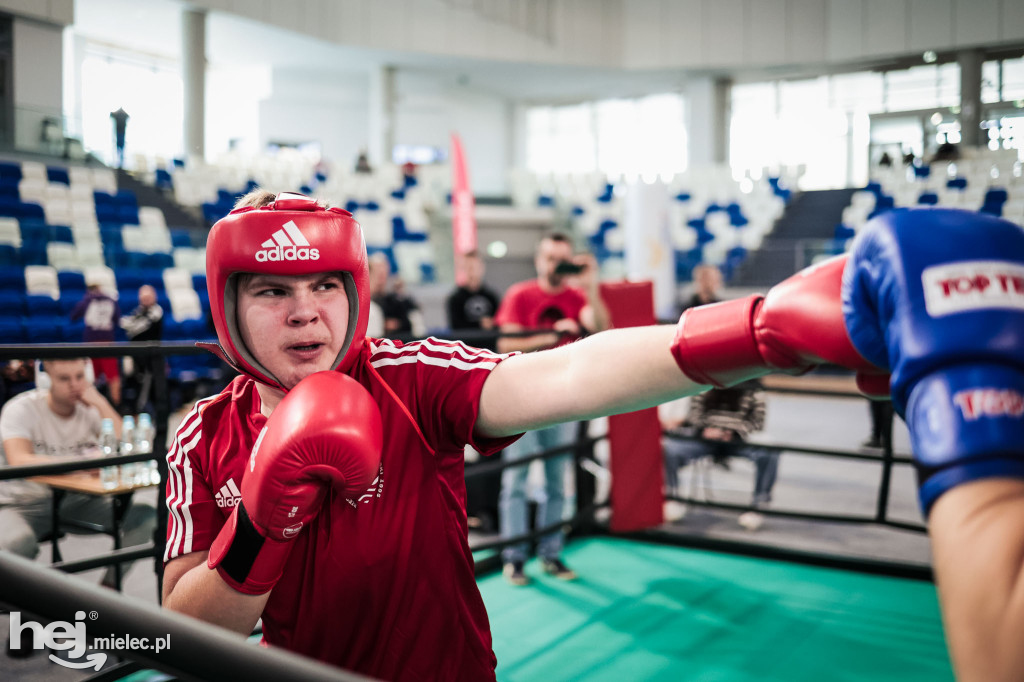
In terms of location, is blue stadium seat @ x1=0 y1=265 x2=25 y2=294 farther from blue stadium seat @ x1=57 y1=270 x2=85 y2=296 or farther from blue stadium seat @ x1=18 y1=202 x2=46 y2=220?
blue stadium seat @ x1=18 y1=202 x2=46 y2=220

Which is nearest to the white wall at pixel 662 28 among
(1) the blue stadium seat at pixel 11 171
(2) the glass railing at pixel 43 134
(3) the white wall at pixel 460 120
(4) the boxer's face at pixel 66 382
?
(3) the white wall at pixel 460 120

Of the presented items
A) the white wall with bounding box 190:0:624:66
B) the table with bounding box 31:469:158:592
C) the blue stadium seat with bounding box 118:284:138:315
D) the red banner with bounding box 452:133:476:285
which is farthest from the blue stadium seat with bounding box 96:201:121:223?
the table with bounding box 31:469:158:592

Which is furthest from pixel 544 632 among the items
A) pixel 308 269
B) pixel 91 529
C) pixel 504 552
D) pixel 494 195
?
pixel 494 195

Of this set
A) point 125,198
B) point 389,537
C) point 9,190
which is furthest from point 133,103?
point 389,537

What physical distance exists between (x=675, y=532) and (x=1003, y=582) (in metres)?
3.33

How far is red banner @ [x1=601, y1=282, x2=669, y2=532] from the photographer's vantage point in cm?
345

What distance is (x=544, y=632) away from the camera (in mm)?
2734

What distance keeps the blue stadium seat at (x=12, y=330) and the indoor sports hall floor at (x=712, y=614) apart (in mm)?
4234

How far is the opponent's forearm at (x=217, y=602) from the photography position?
99 cm

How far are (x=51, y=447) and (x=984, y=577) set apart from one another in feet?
9.81

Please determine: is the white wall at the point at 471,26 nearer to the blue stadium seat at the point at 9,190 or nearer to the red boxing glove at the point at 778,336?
the blue stadium seat at the point at 9,190

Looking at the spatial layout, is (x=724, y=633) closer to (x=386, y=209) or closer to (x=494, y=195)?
(x=386, y=209)

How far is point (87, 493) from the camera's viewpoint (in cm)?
257

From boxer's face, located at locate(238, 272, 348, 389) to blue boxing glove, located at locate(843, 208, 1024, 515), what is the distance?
0.70m
